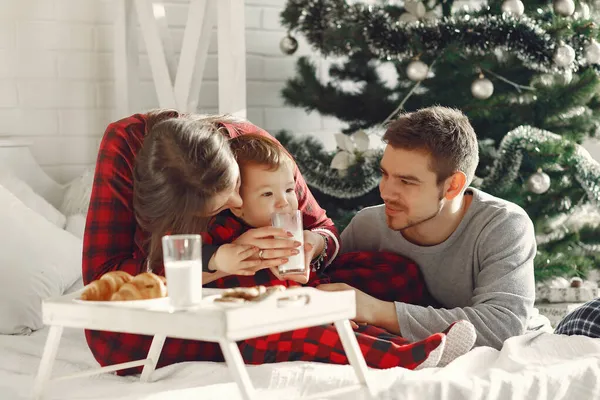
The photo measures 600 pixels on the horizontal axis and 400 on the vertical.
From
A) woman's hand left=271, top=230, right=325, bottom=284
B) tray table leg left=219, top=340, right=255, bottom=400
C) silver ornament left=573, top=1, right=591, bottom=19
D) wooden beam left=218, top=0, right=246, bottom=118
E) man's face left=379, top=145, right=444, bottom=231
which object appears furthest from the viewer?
silver ornament left=573, top=1, right=591, bottom=19

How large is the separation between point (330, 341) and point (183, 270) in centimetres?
A: 48

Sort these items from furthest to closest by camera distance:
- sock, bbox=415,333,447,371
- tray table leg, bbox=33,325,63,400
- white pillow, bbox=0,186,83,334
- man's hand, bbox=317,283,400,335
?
white pillow, bbox=0,186,83,334 → man's hand, bbox=317,283,400,335 → sock, bbox=415,333,447,371 → tray table leg, bbox=33,325,63,400

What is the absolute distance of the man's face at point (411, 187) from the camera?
2.36 m

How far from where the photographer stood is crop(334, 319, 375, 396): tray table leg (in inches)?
64.1

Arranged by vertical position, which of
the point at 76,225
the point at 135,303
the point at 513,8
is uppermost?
the point at 513,8

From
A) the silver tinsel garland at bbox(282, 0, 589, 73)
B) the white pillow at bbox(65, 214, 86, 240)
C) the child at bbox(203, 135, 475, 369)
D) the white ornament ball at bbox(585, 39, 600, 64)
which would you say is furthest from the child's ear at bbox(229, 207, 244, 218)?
the white ornament ball at bbox(585, 39, 600, 64)

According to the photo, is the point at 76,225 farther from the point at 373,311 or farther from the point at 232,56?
the point at 373,311

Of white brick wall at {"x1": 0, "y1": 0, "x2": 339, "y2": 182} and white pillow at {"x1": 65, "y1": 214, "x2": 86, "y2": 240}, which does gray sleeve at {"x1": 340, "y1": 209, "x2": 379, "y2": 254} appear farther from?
white brick wall at {"x1": 0, "y1": 0, "x2": 339, "y2": 182}

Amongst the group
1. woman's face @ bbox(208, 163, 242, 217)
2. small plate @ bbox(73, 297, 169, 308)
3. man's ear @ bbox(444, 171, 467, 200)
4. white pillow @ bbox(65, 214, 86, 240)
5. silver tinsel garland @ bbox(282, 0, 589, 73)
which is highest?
silver tinsel garland @ bbox(282, 0, 589, 73)

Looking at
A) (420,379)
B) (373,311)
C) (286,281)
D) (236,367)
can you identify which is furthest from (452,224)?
(236,367)

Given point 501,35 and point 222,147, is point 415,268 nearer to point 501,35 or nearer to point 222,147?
point 222,147

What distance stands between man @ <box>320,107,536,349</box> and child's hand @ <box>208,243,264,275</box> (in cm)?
53

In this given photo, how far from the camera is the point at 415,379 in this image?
1.72 meters

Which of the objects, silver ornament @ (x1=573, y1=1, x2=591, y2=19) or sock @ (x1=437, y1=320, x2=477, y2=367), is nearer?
sock @ (x1=437, y1=320, x2=477, y2=367)
